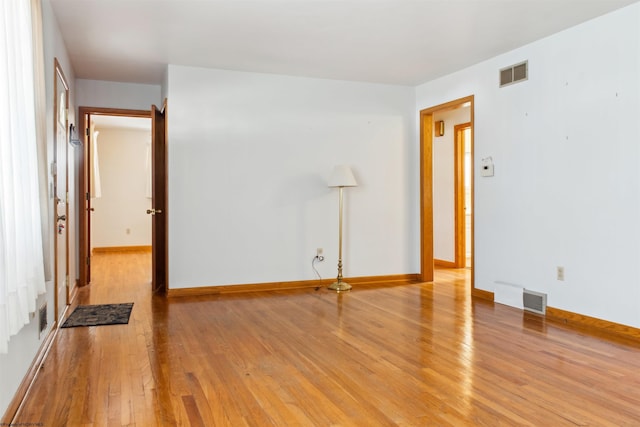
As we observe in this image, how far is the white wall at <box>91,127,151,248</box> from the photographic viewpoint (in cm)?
1006

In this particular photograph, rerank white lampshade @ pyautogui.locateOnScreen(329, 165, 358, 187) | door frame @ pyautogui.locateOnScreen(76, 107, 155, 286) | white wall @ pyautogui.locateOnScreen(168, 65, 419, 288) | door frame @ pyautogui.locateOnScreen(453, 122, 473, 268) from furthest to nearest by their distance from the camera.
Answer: door frame @ pyautogui.locateOnScreen(453, 122, 473, 268) → door frame @ pyautogui.locateOnScreen(76, 107, 155, 286) → white lampshade @ pyautogui.locateOnScreen(329, 165, 358, 187) → white wall @ pyautogui.locateOnScreen(168, 65, 419, 288)

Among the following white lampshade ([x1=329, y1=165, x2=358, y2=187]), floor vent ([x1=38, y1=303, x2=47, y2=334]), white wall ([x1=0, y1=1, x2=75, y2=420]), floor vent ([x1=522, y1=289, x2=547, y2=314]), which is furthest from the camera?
white lampshade ([x1=329, y1=165, x2=358, y2=187])

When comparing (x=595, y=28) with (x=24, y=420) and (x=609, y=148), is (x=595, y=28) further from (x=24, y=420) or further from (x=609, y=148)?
(x=24, y=420)

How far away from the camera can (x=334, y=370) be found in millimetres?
2936

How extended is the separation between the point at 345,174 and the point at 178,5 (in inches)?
103

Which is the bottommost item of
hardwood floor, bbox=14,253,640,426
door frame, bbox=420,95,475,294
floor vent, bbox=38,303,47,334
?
hardwood floor, bbox=14,253,640,426

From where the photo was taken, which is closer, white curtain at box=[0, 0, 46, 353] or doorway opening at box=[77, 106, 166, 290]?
white curtain at box=[0, 0, 46, 353]

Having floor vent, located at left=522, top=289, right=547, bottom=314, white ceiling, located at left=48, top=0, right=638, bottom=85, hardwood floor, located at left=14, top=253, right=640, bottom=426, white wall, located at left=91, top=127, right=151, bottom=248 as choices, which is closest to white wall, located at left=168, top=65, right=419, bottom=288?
white ceiling, located at left=48, top=0, right=638, bottom=85

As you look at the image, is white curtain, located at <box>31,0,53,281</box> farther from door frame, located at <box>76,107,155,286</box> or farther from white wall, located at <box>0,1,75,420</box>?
door frame, located at <box>76,107,155,286</box>

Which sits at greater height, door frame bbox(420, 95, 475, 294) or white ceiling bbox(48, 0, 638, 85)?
white ceiling bbox(48, 0, 638, 85)

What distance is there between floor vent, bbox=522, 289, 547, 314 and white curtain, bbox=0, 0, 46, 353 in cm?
400

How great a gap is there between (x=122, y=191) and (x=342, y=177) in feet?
21.2

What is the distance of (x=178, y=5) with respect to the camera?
3.65m

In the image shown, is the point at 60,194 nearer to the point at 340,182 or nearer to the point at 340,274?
the point at 340,182
